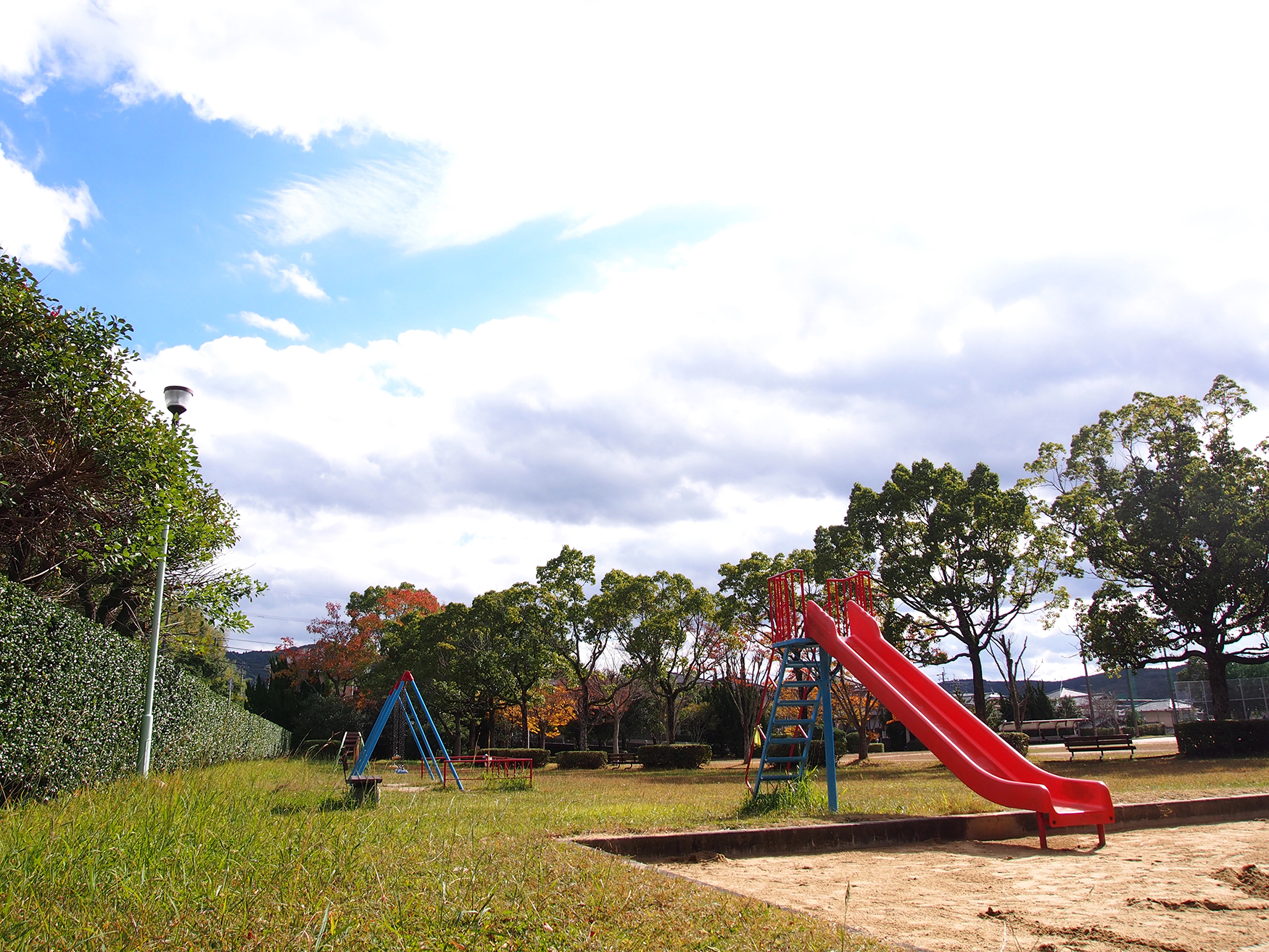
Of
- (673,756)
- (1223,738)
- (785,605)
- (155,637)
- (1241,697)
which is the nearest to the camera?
(155,637)

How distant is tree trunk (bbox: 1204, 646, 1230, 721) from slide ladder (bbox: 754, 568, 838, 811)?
20.2 meters

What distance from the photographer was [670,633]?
109 feet

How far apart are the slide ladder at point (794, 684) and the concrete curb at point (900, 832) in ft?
5.76

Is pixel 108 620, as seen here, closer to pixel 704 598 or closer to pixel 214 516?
pixel 214 516

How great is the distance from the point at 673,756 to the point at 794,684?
61.1ft

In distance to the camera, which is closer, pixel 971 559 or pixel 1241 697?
pixel 971 559

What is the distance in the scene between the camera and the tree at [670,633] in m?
33.6

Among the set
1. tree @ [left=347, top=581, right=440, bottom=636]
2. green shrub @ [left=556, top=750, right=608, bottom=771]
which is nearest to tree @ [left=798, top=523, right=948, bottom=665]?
green shrub @ [left=556, top=750, right=608, bottom=771]

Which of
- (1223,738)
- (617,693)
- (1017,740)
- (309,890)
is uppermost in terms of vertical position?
(309,890)

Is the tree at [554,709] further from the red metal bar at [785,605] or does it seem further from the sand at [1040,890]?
the sand at [1040,890]

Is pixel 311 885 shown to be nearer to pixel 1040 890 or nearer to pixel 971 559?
pixel 1040 890

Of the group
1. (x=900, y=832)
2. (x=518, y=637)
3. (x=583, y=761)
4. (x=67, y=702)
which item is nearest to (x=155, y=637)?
(x=67, y=702)

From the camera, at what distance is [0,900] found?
11.0 feet

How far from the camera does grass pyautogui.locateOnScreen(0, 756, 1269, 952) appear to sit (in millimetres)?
3152
